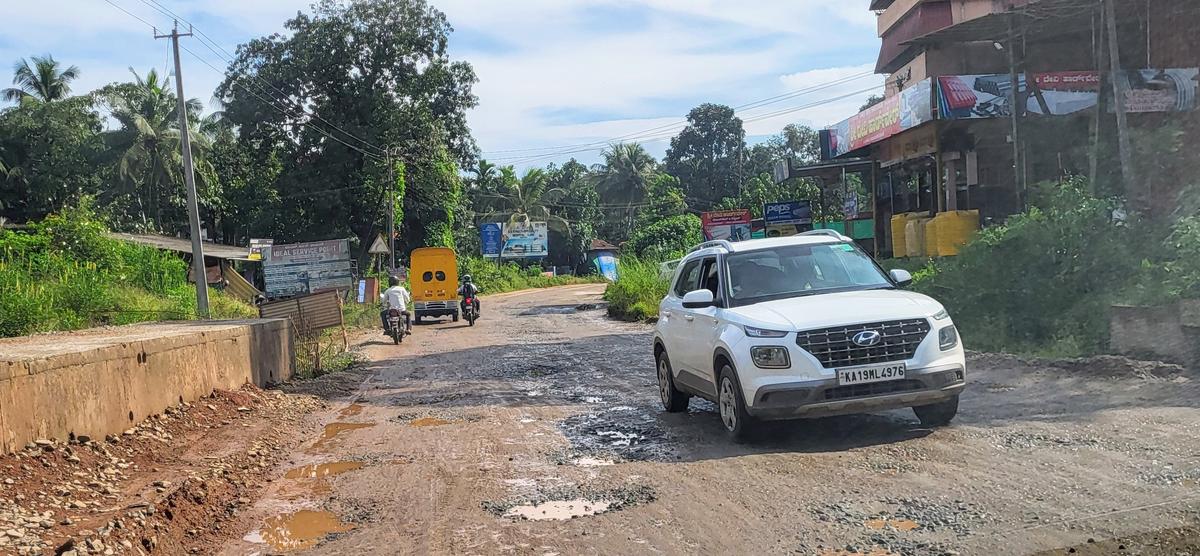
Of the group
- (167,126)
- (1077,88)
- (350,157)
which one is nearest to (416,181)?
(350,157)

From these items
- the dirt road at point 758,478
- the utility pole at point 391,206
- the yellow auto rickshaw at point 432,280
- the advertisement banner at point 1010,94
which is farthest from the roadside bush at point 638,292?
the dirt road at point 758,478

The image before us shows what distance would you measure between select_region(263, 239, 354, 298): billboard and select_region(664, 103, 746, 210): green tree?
4803 cm

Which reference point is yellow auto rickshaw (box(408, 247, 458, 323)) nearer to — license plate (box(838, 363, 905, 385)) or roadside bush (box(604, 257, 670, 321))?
roadside bush (box(604, 257, 670, 321))

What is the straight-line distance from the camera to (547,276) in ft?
244

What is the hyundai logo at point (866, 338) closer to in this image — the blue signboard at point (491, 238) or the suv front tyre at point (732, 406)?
the suv front tyre at point (732, 406)

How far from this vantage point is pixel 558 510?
18.2 feet

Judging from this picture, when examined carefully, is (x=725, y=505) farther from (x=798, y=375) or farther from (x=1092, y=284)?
(x=1092, y=284)

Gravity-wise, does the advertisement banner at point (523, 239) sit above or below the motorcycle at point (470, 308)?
above

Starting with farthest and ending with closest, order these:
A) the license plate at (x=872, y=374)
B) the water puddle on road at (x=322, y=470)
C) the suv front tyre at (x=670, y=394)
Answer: the suv front tyre at (x=670, y=394)
the water puddle on road at (x=322, y=470)
the license plate at (x=872, y=374)

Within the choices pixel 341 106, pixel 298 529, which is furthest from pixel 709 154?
pixel 298 529

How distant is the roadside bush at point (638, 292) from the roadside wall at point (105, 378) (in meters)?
17.3

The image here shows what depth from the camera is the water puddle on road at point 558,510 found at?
541 centimetres

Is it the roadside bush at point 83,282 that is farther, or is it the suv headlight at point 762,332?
the roadside bush at point 83,282

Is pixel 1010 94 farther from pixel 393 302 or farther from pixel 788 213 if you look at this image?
pixel 393 302
